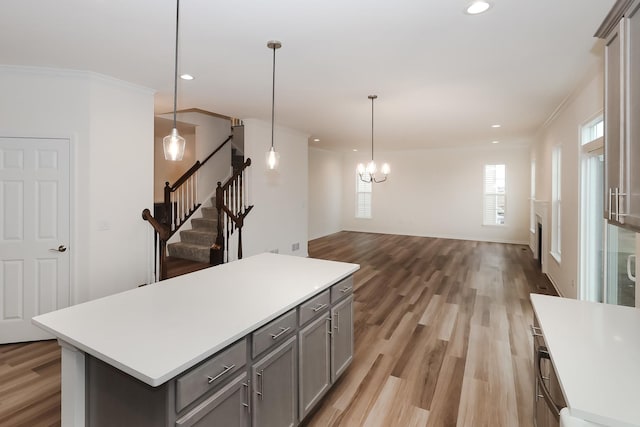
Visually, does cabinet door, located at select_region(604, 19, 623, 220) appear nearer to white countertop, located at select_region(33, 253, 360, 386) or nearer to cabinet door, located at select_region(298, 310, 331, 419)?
white countertop, located at select_region(33, 253, 360, 386)

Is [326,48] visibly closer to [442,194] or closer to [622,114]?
[622,114]

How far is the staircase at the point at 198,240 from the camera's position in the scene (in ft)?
18.9

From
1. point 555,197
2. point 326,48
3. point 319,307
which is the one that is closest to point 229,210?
point 326,48

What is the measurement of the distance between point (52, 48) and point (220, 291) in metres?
2.68

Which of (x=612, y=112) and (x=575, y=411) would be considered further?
(x=612, y=112)

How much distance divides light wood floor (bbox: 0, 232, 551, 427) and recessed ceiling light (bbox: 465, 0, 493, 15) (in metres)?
2.76

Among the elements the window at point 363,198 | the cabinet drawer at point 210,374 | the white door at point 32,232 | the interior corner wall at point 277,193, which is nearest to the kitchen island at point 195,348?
the cabinet drawer at point 210,374

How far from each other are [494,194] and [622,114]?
27.6ft

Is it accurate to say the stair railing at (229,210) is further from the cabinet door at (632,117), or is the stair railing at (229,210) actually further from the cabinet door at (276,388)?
the cabinet door at (632,117)

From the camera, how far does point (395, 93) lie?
4.09 m

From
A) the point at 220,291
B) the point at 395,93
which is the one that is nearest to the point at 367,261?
the point at 395,93

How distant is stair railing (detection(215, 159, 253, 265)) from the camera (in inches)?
196

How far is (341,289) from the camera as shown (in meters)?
2.52

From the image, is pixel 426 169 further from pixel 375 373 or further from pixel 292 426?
pixel 292 426
